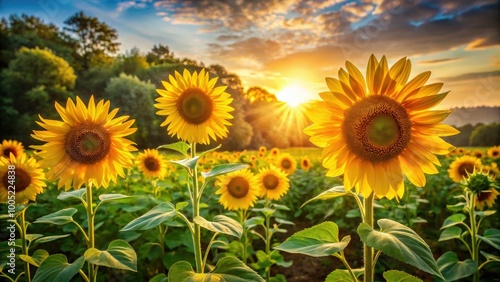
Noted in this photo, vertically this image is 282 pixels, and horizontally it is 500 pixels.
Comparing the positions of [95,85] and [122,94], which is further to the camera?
[95,85]

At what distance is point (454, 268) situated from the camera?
2.55 meters

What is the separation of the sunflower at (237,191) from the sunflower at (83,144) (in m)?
1.61

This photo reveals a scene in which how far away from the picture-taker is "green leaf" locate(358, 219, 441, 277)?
127 centimetres

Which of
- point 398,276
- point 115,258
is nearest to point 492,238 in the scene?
point 398,276

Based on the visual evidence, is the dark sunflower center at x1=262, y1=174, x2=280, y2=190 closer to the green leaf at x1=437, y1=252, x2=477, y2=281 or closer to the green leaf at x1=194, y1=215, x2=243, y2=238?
the green leaf at x1=437, y1=252, x2=477, y2=281

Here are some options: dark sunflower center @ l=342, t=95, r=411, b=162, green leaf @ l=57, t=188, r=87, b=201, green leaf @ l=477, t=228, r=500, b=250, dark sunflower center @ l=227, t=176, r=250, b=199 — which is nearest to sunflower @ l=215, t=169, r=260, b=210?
dark sunflower center @ l=227, t=176, r=250, b=199

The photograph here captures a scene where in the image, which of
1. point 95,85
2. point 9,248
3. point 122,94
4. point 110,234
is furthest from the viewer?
point 95,85

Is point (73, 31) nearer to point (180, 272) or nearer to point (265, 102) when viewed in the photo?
point (265, 102)

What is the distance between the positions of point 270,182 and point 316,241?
7.69 ft

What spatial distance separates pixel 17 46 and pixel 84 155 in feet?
84.0

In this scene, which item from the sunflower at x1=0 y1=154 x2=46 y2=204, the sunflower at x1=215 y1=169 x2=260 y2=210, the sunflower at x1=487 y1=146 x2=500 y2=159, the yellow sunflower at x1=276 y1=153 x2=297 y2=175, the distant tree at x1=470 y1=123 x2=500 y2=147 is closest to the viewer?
the sunflower at x1=0 y1=154 x2=46 y2=204

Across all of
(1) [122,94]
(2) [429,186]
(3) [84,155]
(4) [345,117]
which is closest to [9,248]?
(3) [84,155]

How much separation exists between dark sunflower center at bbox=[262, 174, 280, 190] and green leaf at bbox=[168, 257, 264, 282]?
212 cm

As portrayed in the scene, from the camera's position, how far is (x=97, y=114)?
2.07m
